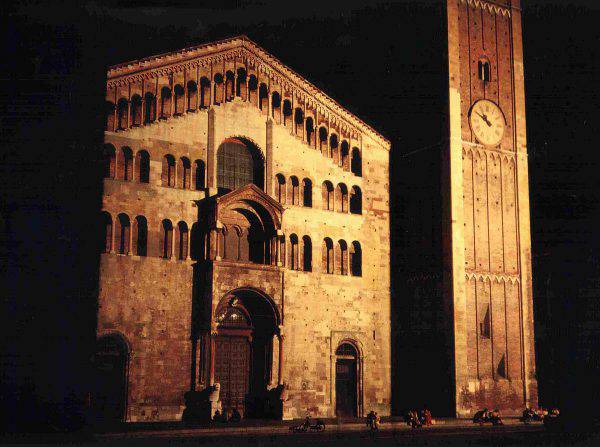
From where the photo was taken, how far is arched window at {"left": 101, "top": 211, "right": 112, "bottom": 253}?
91.4ft

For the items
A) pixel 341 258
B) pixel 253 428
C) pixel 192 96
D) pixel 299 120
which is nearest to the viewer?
pixel 253 428

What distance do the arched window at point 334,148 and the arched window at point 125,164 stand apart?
922cm

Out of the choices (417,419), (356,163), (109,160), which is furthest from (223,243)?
(417,419)

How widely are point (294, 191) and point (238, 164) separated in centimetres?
276

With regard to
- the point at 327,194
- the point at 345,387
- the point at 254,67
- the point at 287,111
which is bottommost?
the point at 345,387

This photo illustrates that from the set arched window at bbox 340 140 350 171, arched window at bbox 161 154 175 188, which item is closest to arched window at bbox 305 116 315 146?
arched window at bbox 340 140 350 171

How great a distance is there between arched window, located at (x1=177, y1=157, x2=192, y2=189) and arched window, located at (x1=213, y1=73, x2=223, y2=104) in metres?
3.02

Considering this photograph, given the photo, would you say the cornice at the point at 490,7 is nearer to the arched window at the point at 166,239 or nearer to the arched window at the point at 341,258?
the arched window at the point at 341,258

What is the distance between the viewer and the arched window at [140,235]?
28500 millimetres

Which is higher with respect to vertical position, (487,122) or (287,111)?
(487,122)

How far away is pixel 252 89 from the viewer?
106 feet

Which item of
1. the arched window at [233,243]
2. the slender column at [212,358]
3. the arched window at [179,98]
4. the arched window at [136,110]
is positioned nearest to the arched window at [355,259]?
the arched window at [233,243]

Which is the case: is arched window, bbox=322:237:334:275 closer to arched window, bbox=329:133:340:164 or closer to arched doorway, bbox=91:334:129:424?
arched window, bbox=329:133:340:164

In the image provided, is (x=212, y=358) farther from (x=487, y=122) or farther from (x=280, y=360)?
(x=487, y=122)
